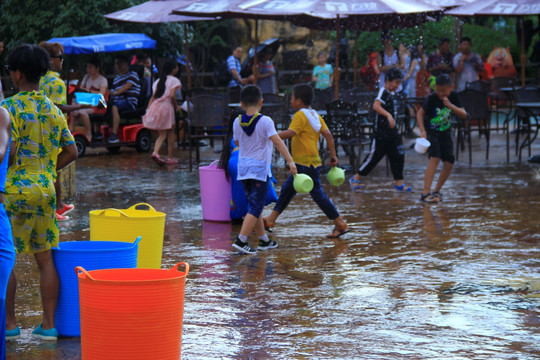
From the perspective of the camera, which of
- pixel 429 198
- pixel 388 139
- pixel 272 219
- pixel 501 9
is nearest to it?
pixel 272 219

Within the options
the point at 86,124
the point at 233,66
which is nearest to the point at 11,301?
the point at 86,124

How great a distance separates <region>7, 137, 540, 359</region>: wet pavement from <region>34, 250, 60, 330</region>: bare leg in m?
0.15

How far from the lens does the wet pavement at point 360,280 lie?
5344 millimetres

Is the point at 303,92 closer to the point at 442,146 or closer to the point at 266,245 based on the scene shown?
the point at 266,245

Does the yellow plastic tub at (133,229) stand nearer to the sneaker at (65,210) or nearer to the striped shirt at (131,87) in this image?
the sneaker at (65,210)

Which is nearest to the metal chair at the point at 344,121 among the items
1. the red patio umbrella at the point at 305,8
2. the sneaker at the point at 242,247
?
the red patio umbrella at the point at 305,8

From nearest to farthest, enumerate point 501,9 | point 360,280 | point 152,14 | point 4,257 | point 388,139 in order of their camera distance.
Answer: point 4,257, point 360,280, point 388,139, point 501,9, point 152,14

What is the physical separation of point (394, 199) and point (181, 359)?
6.72m

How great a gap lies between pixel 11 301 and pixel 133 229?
109cm

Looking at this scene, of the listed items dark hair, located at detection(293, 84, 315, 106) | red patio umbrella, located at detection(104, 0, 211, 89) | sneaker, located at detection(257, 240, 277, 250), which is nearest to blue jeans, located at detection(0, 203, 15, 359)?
sneaker, located at detection(257, 240, 277, 250)

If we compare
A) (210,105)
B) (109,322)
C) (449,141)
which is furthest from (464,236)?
(210,105)

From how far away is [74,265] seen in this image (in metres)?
5.42

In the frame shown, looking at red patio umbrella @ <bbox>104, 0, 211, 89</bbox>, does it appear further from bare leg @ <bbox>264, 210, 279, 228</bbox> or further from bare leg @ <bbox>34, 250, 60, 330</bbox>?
bare leg @ <bbox>34, 250, 60, 330</bbox>

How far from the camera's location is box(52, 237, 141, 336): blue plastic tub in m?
5.27
